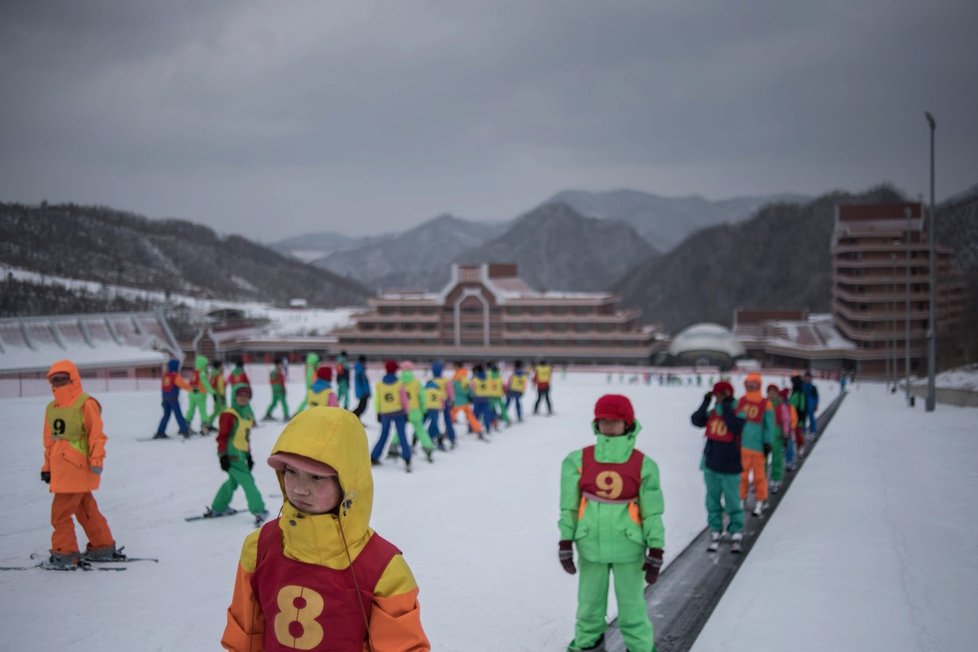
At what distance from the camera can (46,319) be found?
33.8 feet

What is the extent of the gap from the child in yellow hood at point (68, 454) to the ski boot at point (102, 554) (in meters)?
0.12

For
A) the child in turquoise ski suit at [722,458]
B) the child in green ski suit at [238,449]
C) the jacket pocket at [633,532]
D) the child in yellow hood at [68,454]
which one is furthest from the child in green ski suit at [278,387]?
the jacket pocket at [633,532]

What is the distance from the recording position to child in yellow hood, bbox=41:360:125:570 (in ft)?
21.0

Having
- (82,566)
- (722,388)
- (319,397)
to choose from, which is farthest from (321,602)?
(319,397)

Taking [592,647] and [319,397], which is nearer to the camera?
[592,647]

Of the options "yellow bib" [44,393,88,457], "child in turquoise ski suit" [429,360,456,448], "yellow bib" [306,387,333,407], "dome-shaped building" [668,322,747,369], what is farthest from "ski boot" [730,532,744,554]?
"dome-shaped building" [668,322,747,369]

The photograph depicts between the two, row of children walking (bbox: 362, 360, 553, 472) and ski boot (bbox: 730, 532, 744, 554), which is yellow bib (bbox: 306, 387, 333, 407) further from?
ski boot (bbox: 730, 532, 744, 554)

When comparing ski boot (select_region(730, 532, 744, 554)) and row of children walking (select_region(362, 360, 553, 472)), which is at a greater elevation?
row of children walking (select_region(362, 360, 553, 472))

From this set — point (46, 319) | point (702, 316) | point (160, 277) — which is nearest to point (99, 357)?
point (160, 277)

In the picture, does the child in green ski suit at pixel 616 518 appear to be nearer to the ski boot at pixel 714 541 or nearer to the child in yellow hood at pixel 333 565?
the child in yellow hood at pixel 333 565

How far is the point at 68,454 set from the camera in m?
6.39

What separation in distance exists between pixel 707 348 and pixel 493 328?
19.9m

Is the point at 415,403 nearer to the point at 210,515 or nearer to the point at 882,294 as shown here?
the point at 210,515

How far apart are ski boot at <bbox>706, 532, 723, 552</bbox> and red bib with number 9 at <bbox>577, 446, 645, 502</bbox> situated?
12.1 ft
